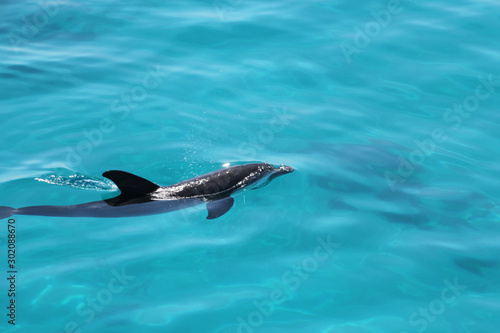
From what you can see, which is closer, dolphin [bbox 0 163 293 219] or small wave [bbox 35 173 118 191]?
dolphin [bbox 0 163 293 219]

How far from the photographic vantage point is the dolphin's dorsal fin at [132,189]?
7.18 meters

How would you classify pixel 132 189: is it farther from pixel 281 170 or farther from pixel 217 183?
pixel 281 170

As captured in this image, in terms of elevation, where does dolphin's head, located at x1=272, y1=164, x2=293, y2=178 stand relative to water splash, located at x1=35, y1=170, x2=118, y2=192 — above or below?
below

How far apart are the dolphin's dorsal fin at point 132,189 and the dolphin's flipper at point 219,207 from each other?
79 centimetres

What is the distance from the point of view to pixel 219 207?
24.7 ft

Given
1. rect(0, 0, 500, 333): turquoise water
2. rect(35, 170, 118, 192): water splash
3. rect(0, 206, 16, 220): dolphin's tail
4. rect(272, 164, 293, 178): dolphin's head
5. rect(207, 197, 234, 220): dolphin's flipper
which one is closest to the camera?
rect(0, 0, 500, 333): turquoise water

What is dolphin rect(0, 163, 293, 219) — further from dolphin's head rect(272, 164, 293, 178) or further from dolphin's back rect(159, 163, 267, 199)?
dolphin's head rect(272, 164, 293, 178)

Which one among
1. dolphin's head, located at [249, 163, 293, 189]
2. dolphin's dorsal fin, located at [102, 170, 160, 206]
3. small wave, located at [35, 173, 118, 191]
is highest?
small wave, located at [35, 173, 118, 191]

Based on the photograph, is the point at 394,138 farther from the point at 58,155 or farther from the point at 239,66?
the point at 58,155

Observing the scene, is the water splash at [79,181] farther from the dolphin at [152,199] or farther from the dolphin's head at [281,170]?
the dolphin's head at [281,170]

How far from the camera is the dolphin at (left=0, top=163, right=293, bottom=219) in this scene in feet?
23.6

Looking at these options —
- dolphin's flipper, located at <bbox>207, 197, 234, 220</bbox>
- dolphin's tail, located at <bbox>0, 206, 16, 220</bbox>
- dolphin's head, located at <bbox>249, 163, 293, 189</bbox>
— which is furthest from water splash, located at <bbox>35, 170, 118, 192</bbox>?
dolphin's head, located at <bbox>249, 163, 293, 189</bbox>

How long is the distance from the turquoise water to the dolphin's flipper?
185 millimetres

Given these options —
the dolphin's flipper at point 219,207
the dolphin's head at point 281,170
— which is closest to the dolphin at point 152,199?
the dolphin's flipper at point 219,207
